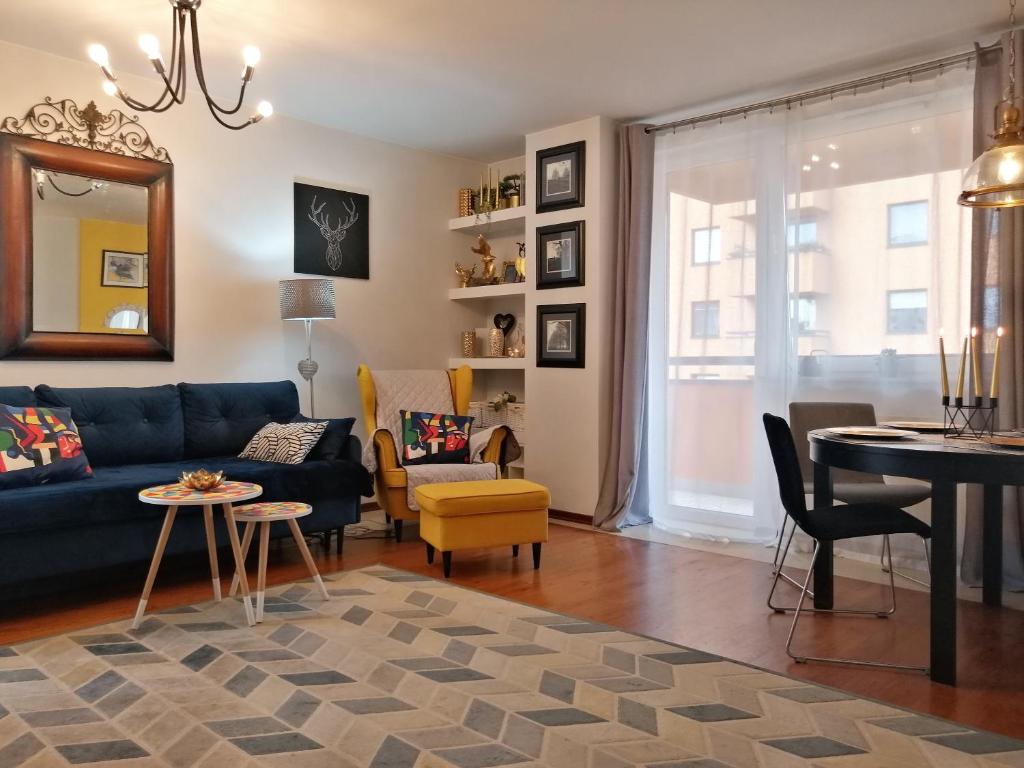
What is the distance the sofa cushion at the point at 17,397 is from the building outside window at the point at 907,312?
4295mm

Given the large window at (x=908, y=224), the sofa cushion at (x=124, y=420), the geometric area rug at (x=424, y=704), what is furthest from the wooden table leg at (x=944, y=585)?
the sofa cushion at (x=124, y=420)

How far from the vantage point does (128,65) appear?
13.6 feet

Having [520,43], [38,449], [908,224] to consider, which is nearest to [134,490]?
[38,449]

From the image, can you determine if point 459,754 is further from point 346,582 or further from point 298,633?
point 346,582

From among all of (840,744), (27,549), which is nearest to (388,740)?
(840,744)

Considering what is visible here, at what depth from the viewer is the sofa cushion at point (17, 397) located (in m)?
3.54

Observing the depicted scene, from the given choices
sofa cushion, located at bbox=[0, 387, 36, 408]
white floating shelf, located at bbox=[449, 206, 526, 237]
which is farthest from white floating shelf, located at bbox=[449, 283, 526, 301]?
sofa cushion, located at bbox=[0, 387, 36, 408]

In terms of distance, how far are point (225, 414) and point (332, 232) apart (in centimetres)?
154

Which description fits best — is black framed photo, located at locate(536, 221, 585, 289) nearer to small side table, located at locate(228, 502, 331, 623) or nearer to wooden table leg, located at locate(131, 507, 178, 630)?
small side table, located at locate(228, 502, 331, 623)

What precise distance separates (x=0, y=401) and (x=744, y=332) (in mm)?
3897

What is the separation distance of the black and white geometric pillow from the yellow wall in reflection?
967 mm

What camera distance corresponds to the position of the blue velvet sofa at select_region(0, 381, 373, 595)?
10.1 ft

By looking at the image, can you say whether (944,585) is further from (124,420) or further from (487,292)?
(487,292)

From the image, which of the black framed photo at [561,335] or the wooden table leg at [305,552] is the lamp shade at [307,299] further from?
the wooden table leg at [305,552]
